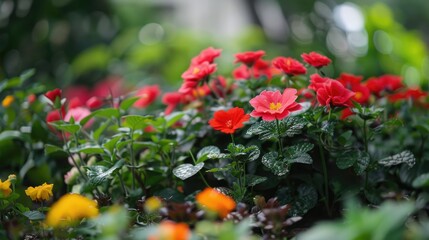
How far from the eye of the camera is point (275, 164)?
0.87 metres

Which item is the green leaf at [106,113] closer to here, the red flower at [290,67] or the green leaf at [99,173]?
the green leaf at [99,173]

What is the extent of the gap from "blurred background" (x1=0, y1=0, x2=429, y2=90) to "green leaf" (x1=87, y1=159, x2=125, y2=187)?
0.91 meters

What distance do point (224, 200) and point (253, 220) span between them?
133mm

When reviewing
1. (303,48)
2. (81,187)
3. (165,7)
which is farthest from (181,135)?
(165,7)

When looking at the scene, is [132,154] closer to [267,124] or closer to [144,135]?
[144,135]

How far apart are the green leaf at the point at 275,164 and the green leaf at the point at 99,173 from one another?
0.27m

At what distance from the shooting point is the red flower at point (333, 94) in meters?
0.87

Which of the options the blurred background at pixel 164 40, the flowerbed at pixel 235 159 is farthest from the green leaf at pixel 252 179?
the blurred background at pixel 164 40

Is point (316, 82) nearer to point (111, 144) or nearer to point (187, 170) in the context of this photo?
point (187, 170)

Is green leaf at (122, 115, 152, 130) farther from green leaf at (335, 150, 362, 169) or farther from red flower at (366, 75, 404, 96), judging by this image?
red flower at (366, 75, 404, 96)

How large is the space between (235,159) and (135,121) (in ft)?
0.70

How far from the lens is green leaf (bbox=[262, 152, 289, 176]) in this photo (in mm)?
853

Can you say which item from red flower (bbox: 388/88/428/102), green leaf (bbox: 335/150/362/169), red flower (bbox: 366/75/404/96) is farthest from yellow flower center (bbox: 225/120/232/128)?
red flower (bbox: 388/88/428/102)

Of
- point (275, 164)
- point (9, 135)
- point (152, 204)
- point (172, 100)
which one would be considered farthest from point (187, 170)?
point (9, 135)
